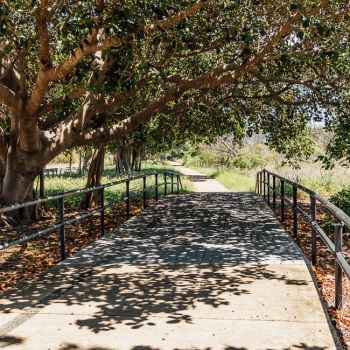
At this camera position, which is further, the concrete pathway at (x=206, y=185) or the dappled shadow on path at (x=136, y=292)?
the concrete pathway at (x=206, y=185)

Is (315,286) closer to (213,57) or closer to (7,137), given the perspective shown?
(7,137)

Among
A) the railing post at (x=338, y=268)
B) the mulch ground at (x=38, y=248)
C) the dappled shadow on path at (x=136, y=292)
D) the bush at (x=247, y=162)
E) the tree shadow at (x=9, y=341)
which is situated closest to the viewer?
the tree shadow at (x=9, y=341)

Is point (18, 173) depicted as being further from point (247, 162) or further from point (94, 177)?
point (247, 162)

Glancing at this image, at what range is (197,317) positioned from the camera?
4.93 metres

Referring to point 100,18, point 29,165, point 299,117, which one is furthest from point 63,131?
point 299,117

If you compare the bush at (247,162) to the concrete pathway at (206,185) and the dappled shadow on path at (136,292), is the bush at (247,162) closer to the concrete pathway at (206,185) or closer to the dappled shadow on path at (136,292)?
the concrete pathway at (206,185)

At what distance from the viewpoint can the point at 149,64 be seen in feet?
30.4


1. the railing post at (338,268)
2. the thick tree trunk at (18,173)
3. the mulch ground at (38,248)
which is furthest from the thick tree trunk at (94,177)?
the railing post at (338,268)

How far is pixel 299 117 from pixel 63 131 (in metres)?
8.61

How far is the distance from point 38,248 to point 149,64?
14.0 feet

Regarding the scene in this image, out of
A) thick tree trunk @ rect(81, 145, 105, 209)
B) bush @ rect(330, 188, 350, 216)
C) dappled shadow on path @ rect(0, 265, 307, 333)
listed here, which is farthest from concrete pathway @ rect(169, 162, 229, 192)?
dappled shadow on path @ rect(0, 265, 307, 333)

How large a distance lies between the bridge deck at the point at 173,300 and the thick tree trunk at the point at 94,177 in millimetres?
7567

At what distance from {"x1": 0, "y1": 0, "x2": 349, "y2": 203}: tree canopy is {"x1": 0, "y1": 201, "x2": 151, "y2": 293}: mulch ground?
1432mm

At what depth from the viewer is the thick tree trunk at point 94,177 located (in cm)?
1664
